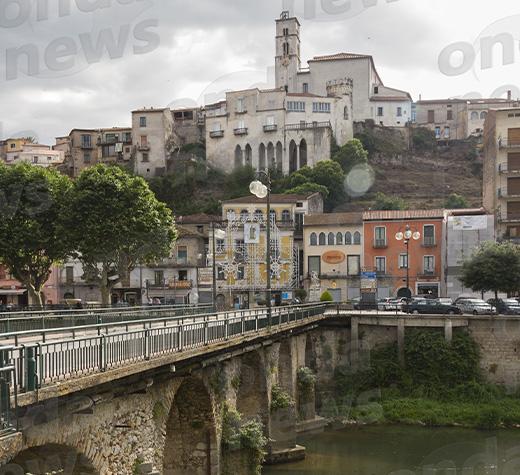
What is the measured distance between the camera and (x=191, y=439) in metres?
21.1

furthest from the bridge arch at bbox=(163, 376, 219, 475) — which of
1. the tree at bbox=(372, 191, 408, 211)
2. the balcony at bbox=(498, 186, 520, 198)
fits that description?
the tree at bbox=(372, 191, 408, 211)

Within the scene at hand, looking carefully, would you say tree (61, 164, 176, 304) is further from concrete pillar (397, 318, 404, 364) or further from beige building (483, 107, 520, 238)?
beige building (483, 107, 520, 238)

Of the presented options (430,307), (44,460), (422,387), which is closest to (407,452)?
(422,387)

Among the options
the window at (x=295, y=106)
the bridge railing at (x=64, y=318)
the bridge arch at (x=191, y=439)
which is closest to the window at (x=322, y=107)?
the window at (x=295, y=106)

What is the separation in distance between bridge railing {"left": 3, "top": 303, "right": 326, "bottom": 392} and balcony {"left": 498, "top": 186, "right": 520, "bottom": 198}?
47.1 metres

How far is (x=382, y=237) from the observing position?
62.9 metres

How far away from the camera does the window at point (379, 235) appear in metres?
62.8

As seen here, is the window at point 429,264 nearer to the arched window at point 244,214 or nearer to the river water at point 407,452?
the arched window at point 244,214

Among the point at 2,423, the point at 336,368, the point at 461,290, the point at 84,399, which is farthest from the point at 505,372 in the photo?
the point at 2,423

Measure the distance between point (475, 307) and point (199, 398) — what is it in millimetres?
29529

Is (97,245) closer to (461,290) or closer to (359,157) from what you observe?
(461,290)

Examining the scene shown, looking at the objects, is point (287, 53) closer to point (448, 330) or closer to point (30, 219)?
point (448, 330)

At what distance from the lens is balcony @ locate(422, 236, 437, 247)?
61.7 meters

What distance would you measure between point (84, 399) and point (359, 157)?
91212 millimetres
